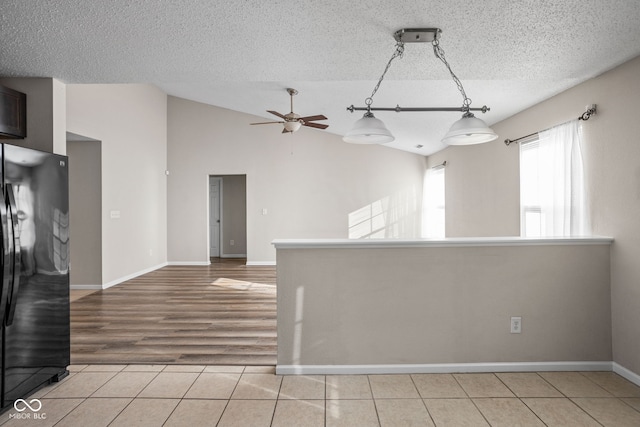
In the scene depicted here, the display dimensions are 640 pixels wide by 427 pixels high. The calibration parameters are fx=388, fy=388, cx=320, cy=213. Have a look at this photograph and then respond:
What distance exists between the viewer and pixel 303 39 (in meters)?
2.49

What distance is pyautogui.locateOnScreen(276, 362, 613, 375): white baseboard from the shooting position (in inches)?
114

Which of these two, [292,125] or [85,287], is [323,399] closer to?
[292,125]

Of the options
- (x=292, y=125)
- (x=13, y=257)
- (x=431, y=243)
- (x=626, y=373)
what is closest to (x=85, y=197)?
(x=292, y=125)

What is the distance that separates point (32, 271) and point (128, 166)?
4.61 m

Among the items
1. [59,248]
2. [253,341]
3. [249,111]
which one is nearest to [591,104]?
[253,341]

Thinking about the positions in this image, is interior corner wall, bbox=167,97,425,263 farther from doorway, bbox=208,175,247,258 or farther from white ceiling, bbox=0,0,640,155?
white ceiling, bbox=0,0,640,155

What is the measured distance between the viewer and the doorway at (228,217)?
10.1 metres

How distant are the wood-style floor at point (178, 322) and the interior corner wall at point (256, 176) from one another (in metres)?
1.85

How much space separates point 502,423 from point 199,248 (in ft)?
23.9

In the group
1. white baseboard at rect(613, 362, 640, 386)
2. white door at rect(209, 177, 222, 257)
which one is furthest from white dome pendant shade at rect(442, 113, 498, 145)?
white door at rect(209, 177, 222, 257)

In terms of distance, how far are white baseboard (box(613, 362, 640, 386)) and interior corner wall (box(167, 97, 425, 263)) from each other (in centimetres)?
598

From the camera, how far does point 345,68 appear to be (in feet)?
9.88

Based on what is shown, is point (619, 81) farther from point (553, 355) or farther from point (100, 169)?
point (100, 169)

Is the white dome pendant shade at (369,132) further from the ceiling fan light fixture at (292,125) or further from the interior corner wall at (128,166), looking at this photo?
the interior corner wall at (128,166)
